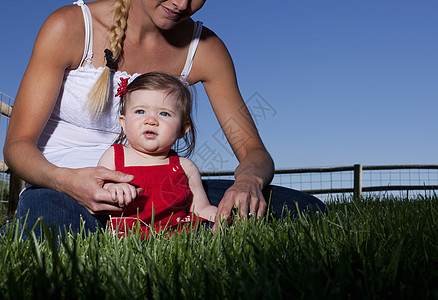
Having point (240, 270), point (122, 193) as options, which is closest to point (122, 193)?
point (122, 193)

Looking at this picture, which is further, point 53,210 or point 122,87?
point 122,87

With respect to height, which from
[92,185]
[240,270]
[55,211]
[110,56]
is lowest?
[240,270]

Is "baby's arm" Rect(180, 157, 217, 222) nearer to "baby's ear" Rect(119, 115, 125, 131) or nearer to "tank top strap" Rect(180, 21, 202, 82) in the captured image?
"baby's ear" Rect(119, 115, 125, 131)

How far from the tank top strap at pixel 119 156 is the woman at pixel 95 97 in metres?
0.18

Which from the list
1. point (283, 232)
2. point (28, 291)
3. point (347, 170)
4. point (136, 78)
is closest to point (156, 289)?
point (28, 291)

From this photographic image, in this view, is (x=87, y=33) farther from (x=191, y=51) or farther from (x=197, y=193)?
(x=197, y=193)

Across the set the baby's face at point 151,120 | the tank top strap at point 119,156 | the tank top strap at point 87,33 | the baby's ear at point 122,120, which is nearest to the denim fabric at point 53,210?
the tank top strap at point 119,156

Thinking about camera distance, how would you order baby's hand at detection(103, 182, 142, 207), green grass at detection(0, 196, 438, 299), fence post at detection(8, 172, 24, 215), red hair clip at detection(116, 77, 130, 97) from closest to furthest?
1. green grass at detection(0, 196, 438, 299)
2. baby's hand at detection(103, 182, 142, 207)
3. red hair clip at detection(116, 77, 130, 97)
4. fence post at detection(8, 172, 24, 215)

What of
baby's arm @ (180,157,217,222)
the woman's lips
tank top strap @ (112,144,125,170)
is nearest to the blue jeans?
tank top strap @ (112,144,125,170)

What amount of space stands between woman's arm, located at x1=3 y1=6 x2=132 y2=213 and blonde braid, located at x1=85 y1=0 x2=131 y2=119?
0.52 ft

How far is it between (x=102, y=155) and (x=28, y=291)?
122 centimetres

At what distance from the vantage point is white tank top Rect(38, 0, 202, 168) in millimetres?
2334

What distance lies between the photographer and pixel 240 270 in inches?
47.5

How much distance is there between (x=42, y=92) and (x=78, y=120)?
0.27 m
